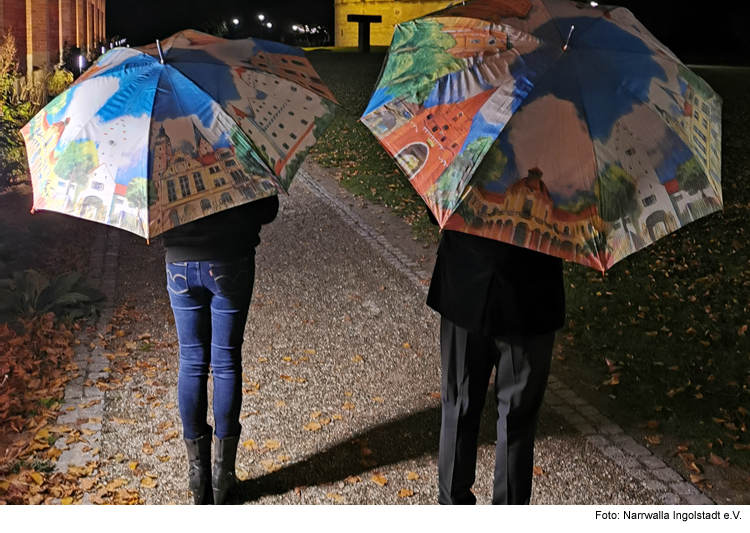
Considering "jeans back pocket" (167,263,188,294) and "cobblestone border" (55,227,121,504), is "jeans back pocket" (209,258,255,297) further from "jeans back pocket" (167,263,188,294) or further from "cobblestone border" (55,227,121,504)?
"cobblestone border" (55,227,121,504)

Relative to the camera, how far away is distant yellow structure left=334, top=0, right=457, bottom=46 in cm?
6481

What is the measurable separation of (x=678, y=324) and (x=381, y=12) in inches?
2499

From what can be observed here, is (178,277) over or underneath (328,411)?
over

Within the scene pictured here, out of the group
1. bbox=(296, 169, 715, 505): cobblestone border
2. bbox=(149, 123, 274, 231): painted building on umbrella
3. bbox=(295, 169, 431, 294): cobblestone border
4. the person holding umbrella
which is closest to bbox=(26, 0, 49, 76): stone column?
bbox=(295, 169, 431, 294): cobblestone border

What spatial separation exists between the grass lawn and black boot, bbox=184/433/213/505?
291 cm

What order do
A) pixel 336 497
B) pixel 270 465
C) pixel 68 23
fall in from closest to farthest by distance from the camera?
pixel 336 497
pixel 270 465
pixel 68 23

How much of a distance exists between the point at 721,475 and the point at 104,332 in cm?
459

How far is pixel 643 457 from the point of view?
461cm

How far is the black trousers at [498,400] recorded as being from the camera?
316 cm

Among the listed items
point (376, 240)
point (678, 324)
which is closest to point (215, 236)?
point (678, 324)

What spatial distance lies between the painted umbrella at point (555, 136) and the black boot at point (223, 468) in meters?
1.74

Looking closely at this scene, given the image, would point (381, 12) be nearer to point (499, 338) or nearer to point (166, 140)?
point (166, 140)

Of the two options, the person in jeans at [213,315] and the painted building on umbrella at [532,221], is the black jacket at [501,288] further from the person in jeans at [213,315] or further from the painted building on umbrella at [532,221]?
the person in jeans at [213,315]

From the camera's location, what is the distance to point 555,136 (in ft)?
8.87
